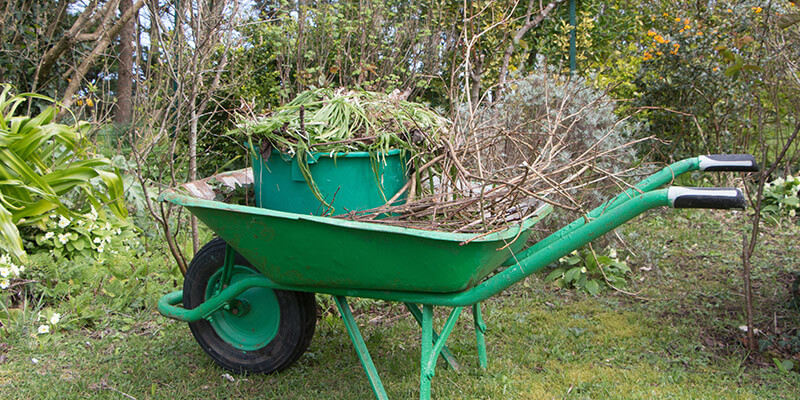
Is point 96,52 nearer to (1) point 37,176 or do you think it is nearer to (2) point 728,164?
(1) point 37,176

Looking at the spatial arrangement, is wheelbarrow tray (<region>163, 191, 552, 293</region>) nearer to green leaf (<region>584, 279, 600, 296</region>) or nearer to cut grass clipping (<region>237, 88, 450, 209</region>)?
cut grass clipping (<region>237, 88, 450, 209</region>)

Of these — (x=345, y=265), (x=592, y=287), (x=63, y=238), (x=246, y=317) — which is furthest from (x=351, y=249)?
(x=63, y=238)

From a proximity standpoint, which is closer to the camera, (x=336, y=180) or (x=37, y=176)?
(x=336, y=180)

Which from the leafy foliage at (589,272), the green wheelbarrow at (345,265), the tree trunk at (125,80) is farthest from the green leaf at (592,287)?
the tree trunk at (125,80)

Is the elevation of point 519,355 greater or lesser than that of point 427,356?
lesser

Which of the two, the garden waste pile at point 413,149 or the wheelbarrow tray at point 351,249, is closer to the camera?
the wheelbarrow tray at point 351,249

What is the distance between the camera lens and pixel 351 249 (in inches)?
78.1

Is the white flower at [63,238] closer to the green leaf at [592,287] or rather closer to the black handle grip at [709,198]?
the green leaf at [592,287]

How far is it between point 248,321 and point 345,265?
2.70 feet

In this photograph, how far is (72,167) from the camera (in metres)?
3.22

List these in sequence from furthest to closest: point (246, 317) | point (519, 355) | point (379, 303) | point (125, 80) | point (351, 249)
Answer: point (125, 80) → point (379, 303) → point (519, 355) → point (246, 317) → point (351, 249)

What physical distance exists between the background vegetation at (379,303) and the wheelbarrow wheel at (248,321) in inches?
4.0

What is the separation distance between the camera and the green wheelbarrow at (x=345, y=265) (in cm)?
188

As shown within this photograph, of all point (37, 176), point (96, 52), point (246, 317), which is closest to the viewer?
point (246, 317)
